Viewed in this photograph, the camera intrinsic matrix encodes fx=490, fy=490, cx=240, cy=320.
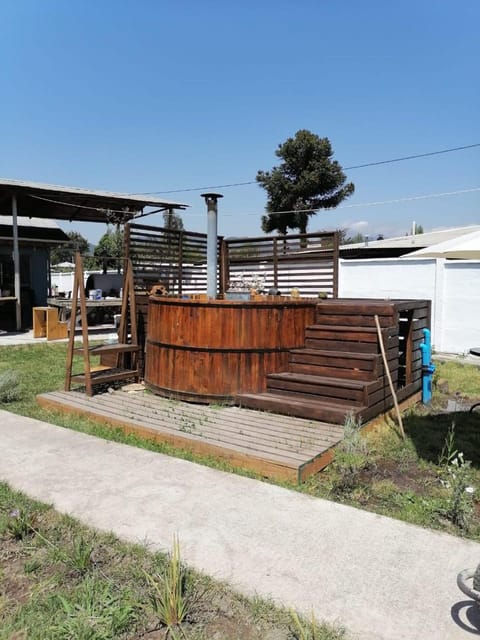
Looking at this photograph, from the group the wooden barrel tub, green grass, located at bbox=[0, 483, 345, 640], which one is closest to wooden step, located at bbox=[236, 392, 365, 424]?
the wooden barrel tub

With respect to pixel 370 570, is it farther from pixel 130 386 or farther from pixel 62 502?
pixel 130 386

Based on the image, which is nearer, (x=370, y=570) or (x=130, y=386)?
(x=370, y=570)

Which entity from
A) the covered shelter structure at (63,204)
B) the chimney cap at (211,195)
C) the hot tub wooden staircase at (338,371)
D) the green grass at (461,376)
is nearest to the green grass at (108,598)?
the hot tub wooden staircase at (338,371)

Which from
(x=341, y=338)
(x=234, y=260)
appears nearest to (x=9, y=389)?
(x=341, y=338)

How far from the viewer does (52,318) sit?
38.6 feet

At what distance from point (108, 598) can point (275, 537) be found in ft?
3.13

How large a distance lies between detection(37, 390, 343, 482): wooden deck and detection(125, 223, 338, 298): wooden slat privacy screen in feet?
9.70

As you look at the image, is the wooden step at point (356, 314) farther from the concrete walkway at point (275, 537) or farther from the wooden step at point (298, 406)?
the concrete walkway at point (275, 537)

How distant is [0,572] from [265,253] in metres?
7.74

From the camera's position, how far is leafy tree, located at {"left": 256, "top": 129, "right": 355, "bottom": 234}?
87.9ft

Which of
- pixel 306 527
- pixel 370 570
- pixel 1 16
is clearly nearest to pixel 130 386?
pixel 306 527

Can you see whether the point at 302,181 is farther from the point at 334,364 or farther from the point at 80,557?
the point at 80,557

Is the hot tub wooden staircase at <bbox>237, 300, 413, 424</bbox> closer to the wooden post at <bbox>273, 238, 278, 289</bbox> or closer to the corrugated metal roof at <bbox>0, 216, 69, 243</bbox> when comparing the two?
the wooden post at <bbox>273, 238, 278, 289</bbox>

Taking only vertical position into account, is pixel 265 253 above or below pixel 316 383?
above
